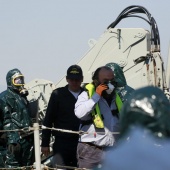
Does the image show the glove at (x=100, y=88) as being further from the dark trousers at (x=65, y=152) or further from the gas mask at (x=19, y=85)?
the gas mask at (x=19, y=85)

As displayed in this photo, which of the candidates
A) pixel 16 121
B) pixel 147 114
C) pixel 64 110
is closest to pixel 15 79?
pixel 16 121

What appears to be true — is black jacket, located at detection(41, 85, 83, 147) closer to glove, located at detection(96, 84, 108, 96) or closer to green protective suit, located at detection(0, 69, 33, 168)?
glove, located at detection(96, 84, 108, 96)

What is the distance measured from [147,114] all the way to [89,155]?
4.88 meters

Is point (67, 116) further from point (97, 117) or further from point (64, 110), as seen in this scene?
point (97, 117)

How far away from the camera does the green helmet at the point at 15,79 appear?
388 inches

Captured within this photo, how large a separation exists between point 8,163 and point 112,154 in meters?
7.49

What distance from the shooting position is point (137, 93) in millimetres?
2516

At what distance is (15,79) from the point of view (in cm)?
988

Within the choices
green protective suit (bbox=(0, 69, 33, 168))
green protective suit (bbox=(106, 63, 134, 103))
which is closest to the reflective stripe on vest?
green protective suit (bbox=(106, 63, 134, 103))

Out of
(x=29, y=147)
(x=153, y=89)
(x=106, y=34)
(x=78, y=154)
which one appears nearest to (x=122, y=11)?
(x=106, y=34)

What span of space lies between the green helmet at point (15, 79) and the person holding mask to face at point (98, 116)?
2760mm

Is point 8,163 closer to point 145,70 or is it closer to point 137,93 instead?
point 145,70

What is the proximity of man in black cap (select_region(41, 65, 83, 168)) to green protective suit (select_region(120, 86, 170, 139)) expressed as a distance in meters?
5.50

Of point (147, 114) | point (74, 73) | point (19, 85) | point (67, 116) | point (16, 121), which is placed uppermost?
point (74, 73)
